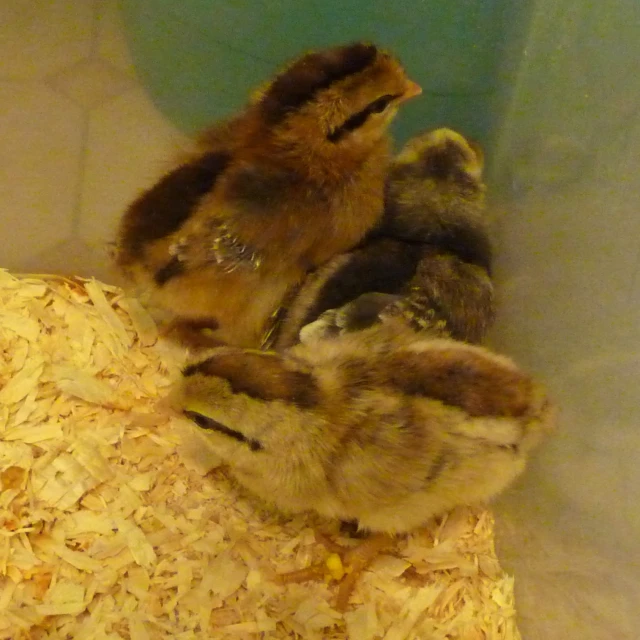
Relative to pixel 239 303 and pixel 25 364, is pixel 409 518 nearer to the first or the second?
pixel 239 303

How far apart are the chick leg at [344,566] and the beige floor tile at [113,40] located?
4.24 feet

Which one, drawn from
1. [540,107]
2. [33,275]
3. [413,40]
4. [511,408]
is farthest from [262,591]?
[413,40]

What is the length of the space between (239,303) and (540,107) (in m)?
0.81

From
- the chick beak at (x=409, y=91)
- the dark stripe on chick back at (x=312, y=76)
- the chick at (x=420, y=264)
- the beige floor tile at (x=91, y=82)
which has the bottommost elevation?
the chick at (x=420, y=264)

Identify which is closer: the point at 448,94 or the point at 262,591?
the point at 262,591

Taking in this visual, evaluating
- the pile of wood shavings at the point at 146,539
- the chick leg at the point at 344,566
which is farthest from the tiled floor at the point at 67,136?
the chick leg at the point at 344,566

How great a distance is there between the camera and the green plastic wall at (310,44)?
5.71 ft

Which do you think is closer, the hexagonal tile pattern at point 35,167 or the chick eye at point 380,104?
the chick eye at point 380,104

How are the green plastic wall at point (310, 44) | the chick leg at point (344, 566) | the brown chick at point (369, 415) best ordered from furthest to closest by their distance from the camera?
the green plastic wall at point (310, 44) → the chick leg at point (344, 566) → the brown chick at point (369, 415)

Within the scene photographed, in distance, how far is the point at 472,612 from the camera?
1.46 m

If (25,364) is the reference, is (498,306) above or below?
above

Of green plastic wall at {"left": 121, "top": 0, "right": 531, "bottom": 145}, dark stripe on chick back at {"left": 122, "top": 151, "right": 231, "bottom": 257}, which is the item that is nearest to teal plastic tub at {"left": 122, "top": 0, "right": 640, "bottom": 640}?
green plastic wall at {"left": 121, "top": 0, "right": 531, "bottom": 145}

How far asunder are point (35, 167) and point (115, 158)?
0.20m

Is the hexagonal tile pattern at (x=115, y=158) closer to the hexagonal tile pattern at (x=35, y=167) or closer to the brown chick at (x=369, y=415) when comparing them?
the hexagonal tile pattern at (x=35, y=167)
